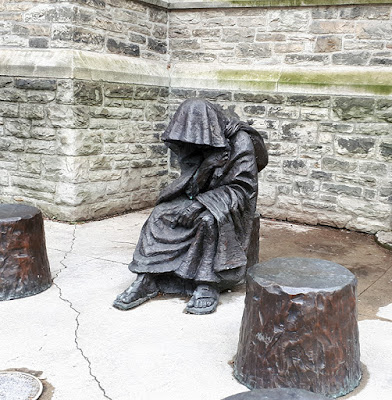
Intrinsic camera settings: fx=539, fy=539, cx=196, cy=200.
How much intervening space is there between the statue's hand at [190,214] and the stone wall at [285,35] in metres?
3.35

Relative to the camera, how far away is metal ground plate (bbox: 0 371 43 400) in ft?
8.95

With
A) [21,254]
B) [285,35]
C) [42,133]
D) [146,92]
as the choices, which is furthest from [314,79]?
[21,254]

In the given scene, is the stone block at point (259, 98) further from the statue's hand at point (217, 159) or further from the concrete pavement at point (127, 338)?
the statue's hand at point (217, 159)

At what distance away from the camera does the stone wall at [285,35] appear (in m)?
6.16

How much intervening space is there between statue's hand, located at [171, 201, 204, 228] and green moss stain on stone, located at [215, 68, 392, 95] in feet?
10.3

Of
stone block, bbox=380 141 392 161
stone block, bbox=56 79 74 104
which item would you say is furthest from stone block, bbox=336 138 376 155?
stone block, bbox=56 79 74 104

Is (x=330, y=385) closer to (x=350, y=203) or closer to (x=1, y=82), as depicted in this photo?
(x=350, y=203)

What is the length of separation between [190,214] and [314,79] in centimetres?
329

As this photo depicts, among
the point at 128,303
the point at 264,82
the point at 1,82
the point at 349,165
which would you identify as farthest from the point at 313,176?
the point at 1,82

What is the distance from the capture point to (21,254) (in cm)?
406

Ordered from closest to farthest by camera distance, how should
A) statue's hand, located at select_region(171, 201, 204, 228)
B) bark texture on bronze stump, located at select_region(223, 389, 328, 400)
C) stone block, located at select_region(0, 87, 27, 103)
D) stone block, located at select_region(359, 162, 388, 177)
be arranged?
bark texture on bronze stump, located at select_region(223, 389, 328, 400), statue's hand, located at select_region(171, 201, 204, 228), stone block, located at select_region(359, 162, 388, 177), stone block, located at select_region(0, 87, 27, 103)

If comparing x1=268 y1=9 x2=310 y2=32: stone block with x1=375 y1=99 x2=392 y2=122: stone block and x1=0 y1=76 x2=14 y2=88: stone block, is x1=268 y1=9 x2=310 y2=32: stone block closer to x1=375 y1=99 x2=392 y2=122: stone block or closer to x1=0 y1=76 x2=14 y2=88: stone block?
x1=375 y1=99 x2=392 y2=122: stone block

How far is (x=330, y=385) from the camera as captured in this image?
2.74 m

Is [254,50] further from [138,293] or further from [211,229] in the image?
[138,293]
